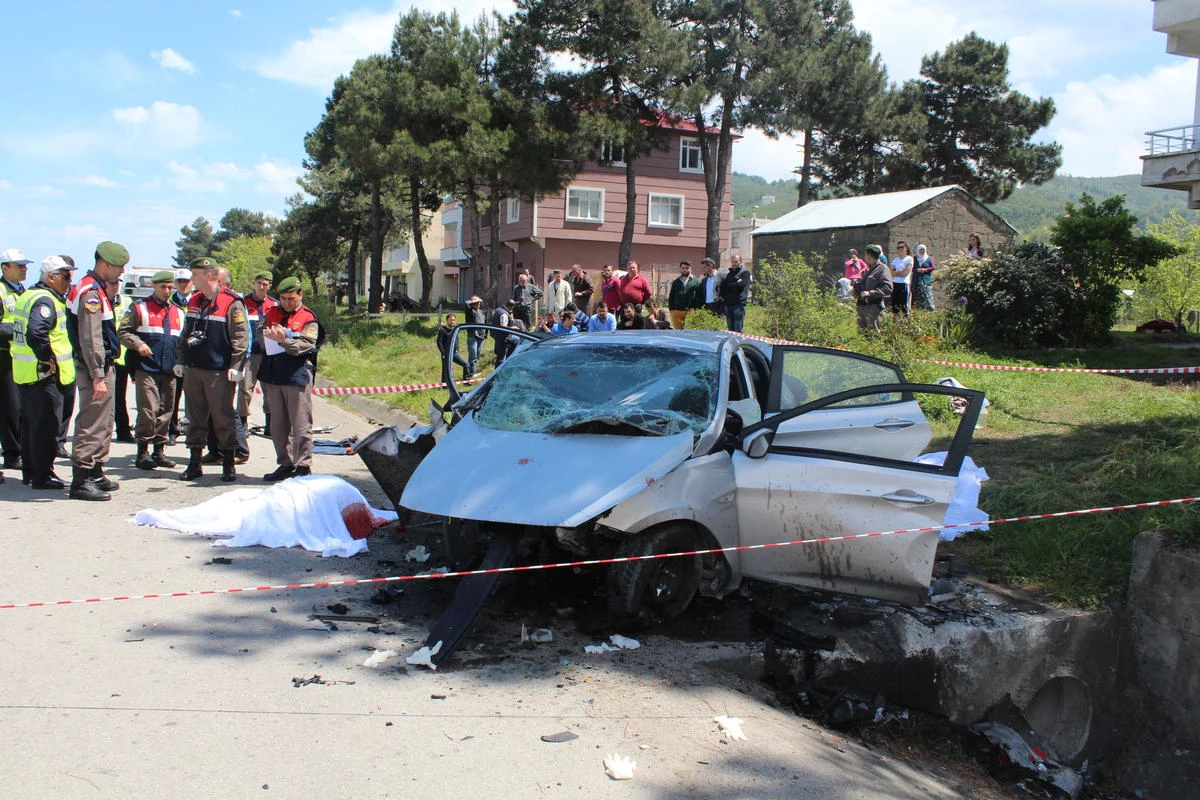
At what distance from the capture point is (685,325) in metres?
15.4

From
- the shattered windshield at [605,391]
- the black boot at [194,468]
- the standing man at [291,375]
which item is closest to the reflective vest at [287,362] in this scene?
the standing man at [291,375]

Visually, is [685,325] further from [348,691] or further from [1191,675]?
[348,691]

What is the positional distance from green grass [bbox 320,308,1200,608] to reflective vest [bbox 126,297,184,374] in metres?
4.51

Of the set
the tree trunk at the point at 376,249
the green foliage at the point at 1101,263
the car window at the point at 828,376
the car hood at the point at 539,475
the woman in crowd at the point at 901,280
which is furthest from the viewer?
the tree trunk at the point at 376,249

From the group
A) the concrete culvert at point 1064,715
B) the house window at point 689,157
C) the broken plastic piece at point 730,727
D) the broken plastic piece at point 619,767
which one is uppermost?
the house window at point 689,157

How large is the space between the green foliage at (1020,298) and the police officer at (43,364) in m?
13.7

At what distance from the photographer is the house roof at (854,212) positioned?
80.9 feet

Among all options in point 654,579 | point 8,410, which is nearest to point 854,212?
point 8,410

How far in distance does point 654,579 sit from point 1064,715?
302cm

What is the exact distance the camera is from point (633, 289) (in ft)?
51.4

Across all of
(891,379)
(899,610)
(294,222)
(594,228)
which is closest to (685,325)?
(891,379)

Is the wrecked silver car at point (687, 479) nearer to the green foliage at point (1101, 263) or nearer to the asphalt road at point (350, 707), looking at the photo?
the asphalt road at point (350, 707)

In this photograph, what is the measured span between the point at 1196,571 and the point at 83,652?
6135mm

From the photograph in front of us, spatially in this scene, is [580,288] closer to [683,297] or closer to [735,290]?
[683,297]
